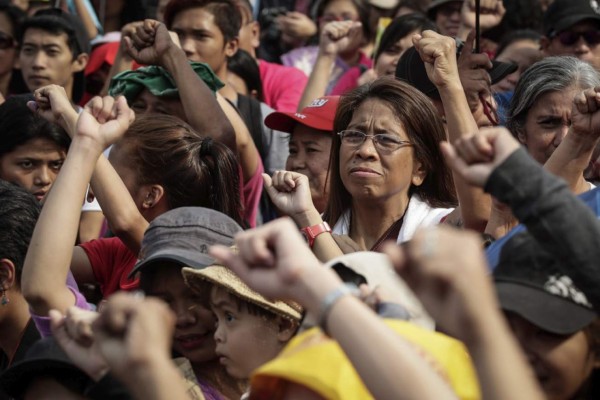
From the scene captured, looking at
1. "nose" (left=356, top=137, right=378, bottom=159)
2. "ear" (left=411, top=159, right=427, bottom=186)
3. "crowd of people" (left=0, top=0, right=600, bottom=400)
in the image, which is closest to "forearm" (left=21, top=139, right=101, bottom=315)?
"crowd of people" (left=0, top=0, right=600, bottom=400)

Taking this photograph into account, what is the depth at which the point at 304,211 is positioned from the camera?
4.17 m

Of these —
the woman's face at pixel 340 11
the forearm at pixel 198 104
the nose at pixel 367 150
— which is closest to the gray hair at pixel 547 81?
the nose at pixel 367 150

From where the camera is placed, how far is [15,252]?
4168mm

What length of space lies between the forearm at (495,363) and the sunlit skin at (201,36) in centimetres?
470

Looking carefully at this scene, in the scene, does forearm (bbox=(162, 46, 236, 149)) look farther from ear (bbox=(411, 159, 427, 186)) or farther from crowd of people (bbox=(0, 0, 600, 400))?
ear (bbox=(411, 159, 427, 186))

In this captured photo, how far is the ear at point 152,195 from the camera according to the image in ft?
15.6

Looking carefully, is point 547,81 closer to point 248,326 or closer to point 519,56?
point 248,326

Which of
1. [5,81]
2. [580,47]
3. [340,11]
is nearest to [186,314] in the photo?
[580,47]

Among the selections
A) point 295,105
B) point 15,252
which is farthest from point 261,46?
point 15,252

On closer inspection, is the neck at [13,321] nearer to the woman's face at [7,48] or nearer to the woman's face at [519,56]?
the woman's face at [519,56]

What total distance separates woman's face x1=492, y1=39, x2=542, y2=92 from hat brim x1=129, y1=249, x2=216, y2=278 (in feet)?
9.71

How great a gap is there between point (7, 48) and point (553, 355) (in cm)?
593

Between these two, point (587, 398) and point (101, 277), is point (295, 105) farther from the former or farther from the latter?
point (587, 398)

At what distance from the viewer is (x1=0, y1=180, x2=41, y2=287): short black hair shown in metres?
4.16
